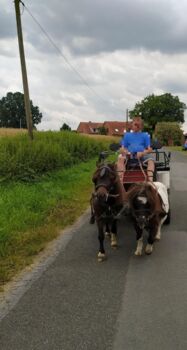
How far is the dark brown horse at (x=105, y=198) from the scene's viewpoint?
6.69m

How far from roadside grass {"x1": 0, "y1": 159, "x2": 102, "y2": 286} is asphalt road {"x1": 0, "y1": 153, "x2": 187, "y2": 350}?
37 centimetres

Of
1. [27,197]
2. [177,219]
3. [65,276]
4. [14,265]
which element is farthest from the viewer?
[27,197]

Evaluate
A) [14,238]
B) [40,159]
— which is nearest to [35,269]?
[14,238]

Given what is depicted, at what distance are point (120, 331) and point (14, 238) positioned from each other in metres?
3.87

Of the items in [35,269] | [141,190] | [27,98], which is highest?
[27,98]

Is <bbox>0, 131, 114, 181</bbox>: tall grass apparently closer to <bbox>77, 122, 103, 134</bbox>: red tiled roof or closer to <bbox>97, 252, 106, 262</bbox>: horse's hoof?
<bbox>97, 252, 106, 262</bbox>: horse's hoof

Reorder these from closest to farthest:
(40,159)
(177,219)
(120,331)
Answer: (120,331) → (177,219) → (40,159)

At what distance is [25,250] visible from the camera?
7.45 m

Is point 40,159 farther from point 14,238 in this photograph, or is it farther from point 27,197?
point 14,238

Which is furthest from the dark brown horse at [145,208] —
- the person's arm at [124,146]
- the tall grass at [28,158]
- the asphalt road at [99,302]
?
the tall grass at [28,158]

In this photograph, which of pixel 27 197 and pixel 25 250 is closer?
pixel 25 250

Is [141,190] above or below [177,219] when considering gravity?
above

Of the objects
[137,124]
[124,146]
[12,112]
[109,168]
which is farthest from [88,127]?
[109,168]

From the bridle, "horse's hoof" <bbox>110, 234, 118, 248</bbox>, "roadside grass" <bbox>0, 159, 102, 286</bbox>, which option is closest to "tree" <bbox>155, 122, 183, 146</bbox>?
"roadside grass" <bbox>0, 159, 102, 286</bbox>
